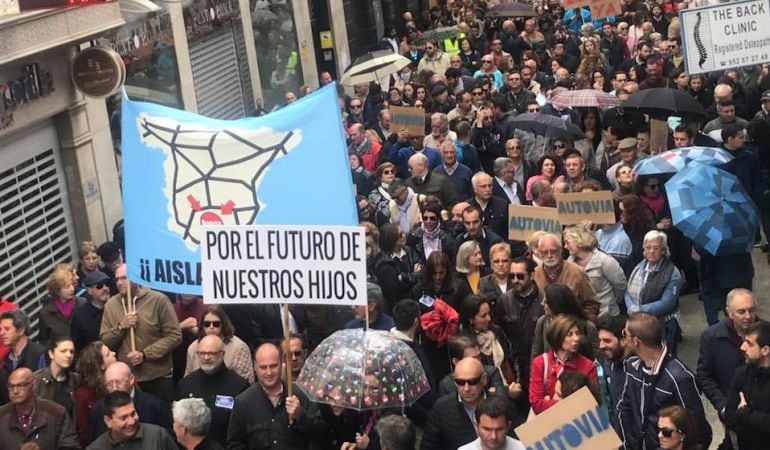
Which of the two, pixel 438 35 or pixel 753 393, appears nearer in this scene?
pixel 753 393

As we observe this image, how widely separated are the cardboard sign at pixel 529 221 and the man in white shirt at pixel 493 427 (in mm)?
4247

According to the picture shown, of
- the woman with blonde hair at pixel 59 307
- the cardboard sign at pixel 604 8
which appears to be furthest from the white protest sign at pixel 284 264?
the cardboard sign at pixel 604 8

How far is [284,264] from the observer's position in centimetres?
803

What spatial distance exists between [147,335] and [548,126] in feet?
20.4

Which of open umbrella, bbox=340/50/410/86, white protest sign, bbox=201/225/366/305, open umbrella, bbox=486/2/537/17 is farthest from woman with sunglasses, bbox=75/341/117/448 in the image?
open umbrella, bbox=486/2/537/17

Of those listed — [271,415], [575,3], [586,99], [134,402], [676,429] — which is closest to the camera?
[676,429]

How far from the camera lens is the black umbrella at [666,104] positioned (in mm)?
14805

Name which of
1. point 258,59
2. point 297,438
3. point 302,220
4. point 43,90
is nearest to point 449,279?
point 302,220

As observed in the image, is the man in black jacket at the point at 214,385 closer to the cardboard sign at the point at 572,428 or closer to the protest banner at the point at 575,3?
the cardboard sign at the point at 572,428

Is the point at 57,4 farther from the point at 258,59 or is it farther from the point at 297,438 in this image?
the point at 258,59

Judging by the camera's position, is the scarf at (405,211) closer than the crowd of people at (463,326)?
No

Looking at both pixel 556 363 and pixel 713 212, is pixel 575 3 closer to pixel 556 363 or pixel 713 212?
pixel 713 212

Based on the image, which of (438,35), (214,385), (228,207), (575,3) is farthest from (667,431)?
(438,35)

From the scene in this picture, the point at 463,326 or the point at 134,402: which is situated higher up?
the point at 134,402
